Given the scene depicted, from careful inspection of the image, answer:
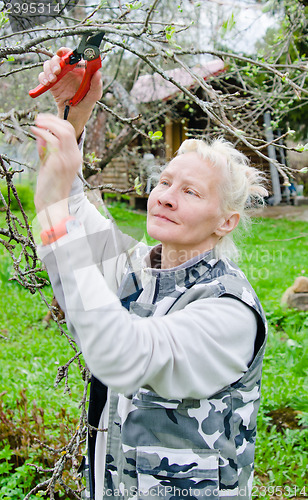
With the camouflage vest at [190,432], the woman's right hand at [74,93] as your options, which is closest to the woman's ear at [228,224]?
the camouflage vest at [190,432]

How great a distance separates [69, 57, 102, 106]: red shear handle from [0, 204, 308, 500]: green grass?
0.52 m

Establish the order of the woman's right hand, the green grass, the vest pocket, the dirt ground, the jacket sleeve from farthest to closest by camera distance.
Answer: the dirt ground < the green grass < the woman's right hand < the vest pocket < the jacket sleeve

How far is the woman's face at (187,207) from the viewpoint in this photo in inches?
54.7

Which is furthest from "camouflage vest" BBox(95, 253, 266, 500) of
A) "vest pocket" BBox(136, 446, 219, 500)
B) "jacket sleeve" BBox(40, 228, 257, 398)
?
"jacket sleeve" BBox(40, 228, 257, 398)

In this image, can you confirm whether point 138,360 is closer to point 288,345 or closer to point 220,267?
point 220,267

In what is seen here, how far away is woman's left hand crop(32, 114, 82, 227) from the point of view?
0.96 meters

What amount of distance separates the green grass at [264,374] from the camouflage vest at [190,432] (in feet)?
1.74

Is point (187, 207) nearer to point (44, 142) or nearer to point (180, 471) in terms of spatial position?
point (44, 142)

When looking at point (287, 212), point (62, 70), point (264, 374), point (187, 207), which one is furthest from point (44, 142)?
point (287, 212)

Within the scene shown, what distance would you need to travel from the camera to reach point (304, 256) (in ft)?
26.0

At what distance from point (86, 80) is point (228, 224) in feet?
1.99

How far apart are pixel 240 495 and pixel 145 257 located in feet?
2.51

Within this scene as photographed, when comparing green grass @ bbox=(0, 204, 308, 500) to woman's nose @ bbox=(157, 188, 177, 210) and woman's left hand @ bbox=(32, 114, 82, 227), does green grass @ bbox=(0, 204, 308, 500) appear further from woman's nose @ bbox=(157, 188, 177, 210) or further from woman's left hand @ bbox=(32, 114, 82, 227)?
woman's left hand @ bbox=(32, 114, 82, 227)

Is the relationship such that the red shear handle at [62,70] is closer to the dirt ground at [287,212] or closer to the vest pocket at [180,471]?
the vest pocket at [180,471]
